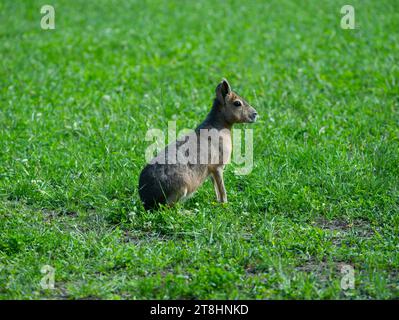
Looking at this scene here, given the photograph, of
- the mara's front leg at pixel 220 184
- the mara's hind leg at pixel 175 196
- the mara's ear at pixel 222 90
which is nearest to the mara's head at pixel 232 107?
the mara's ear at pixel 222 90

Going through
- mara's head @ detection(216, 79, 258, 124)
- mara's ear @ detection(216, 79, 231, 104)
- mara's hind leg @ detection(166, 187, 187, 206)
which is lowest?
mara's hind leg @ detection(166, 187, 187, 206)

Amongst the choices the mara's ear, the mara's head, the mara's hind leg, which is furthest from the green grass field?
the mara's ear

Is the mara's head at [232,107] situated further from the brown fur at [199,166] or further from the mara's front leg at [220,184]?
the mara's front leg at [220,184]

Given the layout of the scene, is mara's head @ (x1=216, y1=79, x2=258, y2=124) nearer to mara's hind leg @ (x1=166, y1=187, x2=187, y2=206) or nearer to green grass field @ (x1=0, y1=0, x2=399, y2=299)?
green grass field @ (x1=0, y1=0, x2=399, y2=299)

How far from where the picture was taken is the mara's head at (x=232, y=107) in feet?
23.4

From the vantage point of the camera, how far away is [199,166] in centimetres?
670

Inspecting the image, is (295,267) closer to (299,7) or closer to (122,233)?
(122,233)

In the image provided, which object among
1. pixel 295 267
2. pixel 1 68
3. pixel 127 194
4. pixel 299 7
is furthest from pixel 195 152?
pixel 299 7

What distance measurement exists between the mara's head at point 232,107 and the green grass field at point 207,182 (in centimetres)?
64

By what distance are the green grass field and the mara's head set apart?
64 cm

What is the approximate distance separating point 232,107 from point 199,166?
0.83 metres

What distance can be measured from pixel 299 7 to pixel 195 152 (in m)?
8.75

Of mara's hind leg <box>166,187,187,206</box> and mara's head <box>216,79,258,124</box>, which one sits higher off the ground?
mara's head <box>216,79,258,124</box>

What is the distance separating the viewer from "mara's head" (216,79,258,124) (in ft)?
23.4
